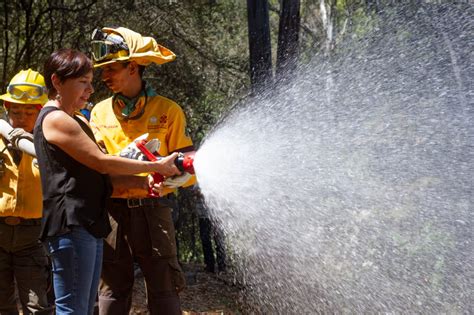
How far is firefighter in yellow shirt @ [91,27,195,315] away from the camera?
4.44 meters

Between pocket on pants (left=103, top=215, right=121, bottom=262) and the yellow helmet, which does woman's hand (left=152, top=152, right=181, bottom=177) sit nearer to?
pocket on pants (left=103, top=215, right=121, bottom=262)

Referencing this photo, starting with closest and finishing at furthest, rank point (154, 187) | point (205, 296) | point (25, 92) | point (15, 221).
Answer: point (154, 187), point (15, 221), point (25, 92), point (205, 296)

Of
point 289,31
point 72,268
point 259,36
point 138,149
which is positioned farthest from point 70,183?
point 289,31

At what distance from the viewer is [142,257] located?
4.49 metres

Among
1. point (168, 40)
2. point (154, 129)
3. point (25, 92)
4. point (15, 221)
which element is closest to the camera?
point (154, 129)

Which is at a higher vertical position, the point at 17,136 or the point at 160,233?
the point at 17,136

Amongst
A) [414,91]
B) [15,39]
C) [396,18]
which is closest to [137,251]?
[414,91]

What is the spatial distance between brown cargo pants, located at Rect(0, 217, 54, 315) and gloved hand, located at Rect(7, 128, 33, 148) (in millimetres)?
521

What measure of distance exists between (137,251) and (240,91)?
6.05 meters

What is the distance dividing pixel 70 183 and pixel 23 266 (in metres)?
1.42

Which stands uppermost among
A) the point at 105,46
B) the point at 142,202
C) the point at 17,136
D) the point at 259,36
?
the point at 259,36

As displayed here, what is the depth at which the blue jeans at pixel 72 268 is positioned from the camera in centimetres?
365

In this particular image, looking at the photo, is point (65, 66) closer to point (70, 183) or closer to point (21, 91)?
point (70, 183)

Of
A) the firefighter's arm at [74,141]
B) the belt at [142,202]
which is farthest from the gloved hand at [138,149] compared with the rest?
the belt at [142,202]
